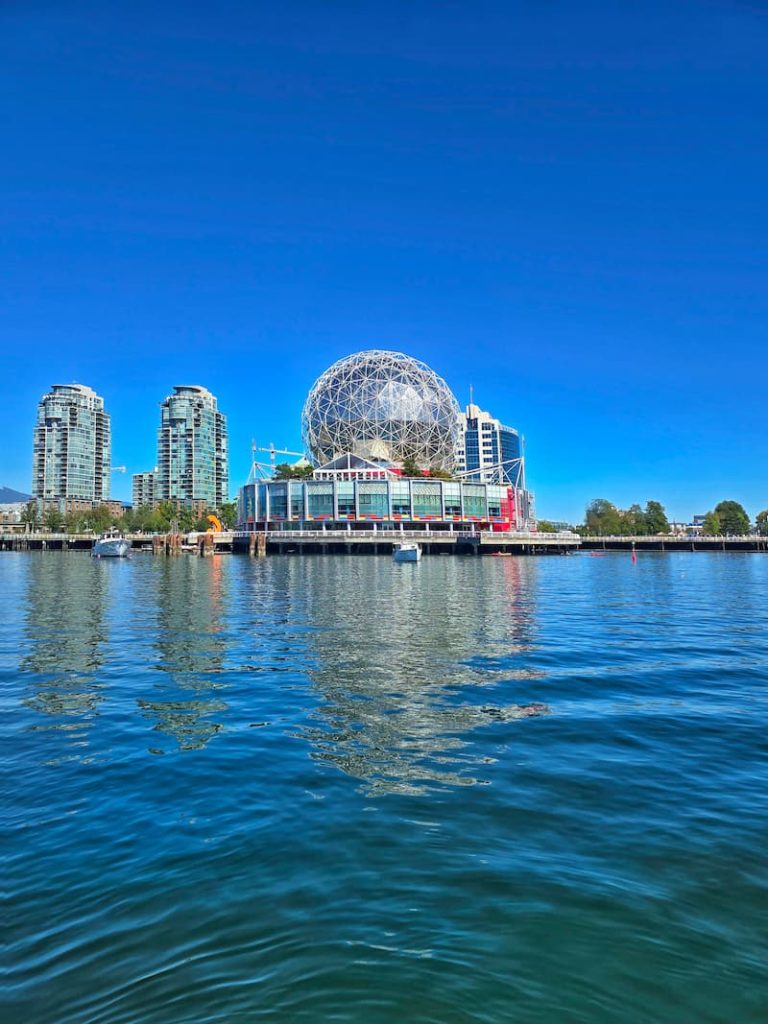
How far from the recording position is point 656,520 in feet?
490

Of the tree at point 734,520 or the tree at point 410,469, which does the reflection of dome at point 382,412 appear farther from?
the tree at point 734,520

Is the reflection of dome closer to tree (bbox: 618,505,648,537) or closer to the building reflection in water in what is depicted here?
tree (bbox: 618,505,648,537)

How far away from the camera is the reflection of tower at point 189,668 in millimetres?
11906

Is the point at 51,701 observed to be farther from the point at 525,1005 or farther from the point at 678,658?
the point at 678,658

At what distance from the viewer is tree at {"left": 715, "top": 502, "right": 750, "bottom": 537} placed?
5974 inches

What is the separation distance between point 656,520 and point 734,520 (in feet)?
61.7

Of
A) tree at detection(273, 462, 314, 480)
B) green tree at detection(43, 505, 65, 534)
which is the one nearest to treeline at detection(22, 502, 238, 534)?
green tree at detection(43, 505, 65, 534)

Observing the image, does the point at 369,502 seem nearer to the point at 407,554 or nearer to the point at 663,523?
the point at 407,554

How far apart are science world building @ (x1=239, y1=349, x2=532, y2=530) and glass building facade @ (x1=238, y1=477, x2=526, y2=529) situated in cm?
18

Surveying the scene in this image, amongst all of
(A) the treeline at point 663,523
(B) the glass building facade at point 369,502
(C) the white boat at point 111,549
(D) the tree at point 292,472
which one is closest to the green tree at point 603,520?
(A) the treeline at point 663,523

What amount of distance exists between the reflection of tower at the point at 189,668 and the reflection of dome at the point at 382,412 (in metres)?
103

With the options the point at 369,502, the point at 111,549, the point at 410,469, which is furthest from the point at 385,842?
the point at 410,469

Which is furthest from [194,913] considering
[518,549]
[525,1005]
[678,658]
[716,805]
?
[518,549]

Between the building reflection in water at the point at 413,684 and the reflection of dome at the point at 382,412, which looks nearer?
the building reflection in water at the point at 413,684
